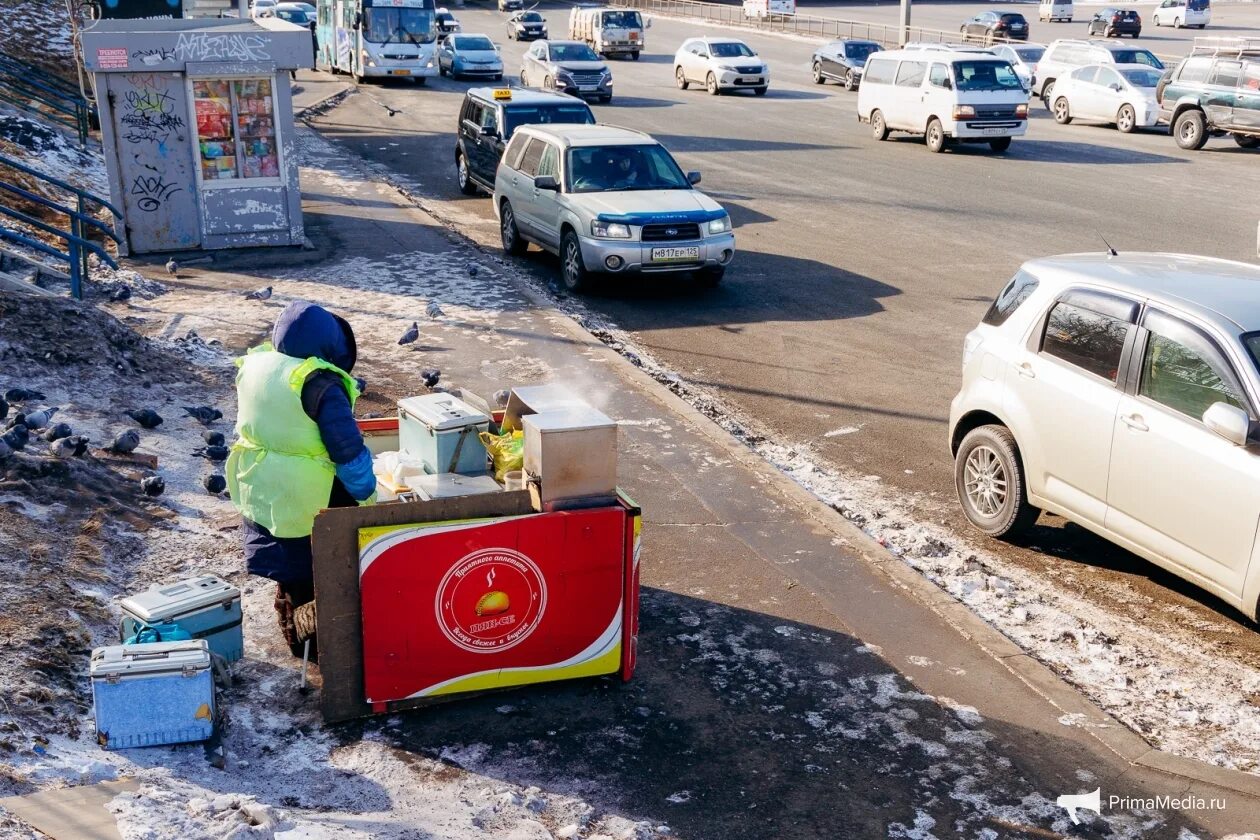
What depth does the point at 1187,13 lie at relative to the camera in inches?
2189

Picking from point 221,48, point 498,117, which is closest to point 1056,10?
point 498,117

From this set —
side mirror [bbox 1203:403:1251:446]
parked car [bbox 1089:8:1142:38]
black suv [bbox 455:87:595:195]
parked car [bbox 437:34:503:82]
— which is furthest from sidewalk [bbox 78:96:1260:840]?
parked car [bbox 1089:8:1142:38]

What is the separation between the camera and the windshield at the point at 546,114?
1850 centimetres

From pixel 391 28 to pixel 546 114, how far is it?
72.0 feet

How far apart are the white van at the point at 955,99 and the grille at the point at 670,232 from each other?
13304 mm

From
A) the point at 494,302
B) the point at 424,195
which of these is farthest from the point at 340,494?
the point at 424,195

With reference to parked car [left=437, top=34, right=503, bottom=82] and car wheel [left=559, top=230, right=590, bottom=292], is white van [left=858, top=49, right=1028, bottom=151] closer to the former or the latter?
car wheel [left=559, top=230, right=590, bottom=292]

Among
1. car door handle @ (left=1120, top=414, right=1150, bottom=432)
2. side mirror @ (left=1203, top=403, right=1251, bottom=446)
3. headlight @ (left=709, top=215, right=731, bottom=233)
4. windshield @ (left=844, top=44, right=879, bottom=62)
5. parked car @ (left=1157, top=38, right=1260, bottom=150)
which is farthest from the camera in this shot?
windshield @ (left=844, top=44, right=879, bottom=62)

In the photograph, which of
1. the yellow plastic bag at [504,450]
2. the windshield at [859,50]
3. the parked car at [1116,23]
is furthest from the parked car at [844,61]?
the yellow plastic bag at [504,450]

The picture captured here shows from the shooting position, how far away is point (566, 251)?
14.4m

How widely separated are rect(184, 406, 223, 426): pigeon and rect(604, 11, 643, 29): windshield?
40.5 meters

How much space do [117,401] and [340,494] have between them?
4481 millimetres

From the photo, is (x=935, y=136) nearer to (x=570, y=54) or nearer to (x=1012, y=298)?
(x=570, y=54)

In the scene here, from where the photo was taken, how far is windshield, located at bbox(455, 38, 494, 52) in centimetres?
4050
